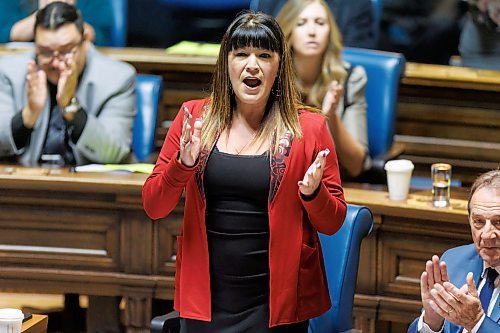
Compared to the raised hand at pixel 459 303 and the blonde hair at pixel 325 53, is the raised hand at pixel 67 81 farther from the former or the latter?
the raised hand at pixel 459 303

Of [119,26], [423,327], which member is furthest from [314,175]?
[119,26]

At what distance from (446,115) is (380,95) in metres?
0.41

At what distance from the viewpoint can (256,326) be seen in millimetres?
2367

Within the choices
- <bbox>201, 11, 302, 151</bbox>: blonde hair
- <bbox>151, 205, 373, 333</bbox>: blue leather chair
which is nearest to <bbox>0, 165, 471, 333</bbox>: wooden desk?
<bbox>151, 205, 373, 333</bbox>: blue leather chair

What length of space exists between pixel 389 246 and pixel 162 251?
0.67m

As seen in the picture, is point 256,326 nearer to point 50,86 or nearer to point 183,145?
point 183,145

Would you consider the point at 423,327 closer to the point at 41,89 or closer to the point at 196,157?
the point at 196,157

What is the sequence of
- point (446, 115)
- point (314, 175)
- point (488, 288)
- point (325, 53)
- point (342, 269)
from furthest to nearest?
point (446, 115) < point (325, 53) < point (342, 269) < point (488, 288) < point (314, 175)

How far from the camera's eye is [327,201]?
2299 mm

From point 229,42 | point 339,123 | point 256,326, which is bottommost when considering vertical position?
point 256,326

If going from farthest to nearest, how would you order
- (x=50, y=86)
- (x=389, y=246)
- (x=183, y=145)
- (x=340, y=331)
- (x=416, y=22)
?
(x=416, y=22), (x=50, y=86), (x=389, y=246), (x=340, y=331), (x=183, y=145)

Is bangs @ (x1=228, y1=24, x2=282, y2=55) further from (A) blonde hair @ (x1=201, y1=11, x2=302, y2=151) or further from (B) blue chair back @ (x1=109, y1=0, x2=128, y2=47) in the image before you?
(B) blue chair back @ (x1=109, y1=0, x2=128, y2=47)

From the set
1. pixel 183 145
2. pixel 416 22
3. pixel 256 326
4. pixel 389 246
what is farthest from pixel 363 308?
pixel 416 22

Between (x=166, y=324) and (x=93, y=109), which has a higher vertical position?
(x=93, y=109)
